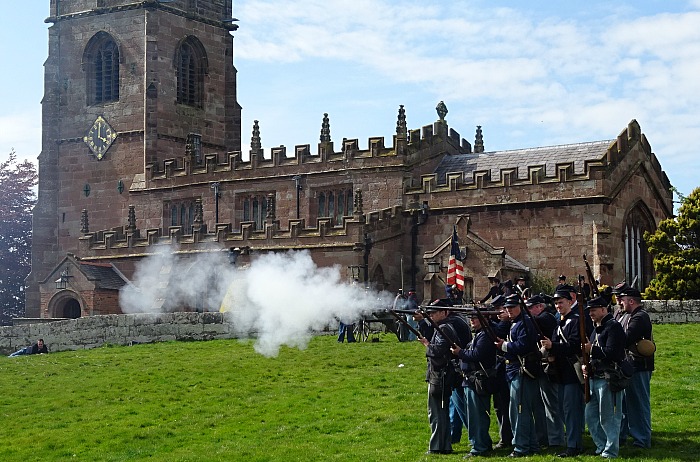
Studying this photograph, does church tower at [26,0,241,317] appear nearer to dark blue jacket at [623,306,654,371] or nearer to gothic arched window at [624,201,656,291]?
gothic arched window at [624,201,656,291]

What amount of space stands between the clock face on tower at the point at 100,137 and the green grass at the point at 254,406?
1215 inches

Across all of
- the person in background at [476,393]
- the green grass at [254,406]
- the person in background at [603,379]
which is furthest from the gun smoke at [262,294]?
the person in background at [603,379]

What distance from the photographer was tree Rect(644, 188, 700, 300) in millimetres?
42031

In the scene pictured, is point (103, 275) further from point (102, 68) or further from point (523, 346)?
point (523, 346)

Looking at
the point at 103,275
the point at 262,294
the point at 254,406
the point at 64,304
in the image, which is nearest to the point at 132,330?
the point at 262,294

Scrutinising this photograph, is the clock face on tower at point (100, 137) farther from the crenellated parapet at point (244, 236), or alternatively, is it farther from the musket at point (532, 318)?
the musket at point (532, 318)

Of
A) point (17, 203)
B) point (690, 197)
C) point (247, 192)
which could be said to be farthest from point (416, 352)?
point (17, 203)

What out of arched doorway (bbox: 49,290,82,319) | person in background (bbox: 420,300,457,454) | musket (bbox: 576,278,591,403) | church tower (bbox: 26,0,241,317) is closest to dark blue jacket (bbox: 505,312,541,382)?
musket (bbox: 576,278,591,403)

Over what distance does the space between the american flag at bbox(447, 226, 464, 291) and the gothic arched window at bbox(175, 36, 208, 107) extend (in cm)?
2505

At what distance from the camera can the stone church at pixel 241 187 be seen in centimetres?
4728

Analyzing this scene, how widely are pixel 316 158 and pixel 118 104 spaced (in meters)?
14.4

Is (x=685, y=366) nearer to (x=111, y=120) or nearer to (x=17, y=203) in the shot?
(x=111, y=120)

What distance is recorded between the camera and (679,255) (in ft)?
141

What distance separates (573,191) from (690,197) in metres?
4.94
